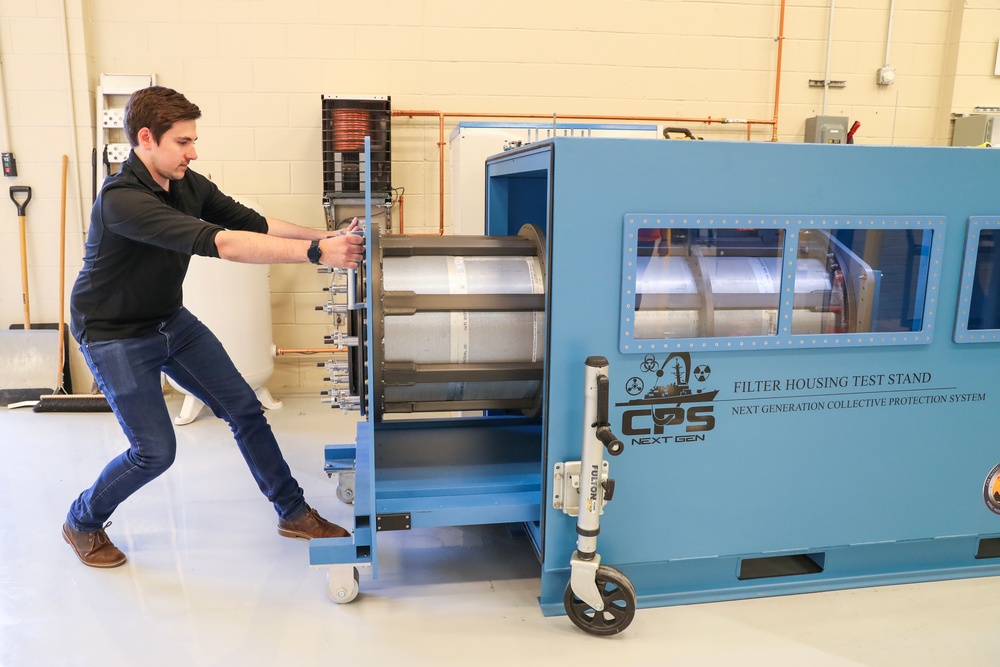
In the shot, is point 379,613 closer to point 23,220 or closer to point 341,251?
point 341,251

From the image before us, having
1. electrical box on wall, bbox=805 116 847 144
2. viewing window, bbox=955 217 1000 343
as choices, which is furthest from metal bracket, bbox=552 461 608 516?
electrical box on wall, bbox=805 116 847 144

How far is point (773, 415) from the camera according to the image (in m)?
2.03

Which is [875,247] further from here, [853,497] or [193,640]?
[193,640]

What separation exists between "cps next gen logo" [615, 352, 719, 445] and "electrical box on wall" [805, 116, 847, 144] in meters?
3.11

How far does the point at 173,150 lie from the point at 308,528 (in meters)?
1.30

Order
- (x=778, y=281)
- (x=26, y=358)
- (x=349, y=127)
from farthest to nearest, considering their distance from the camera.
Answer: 1. (x=26, y=358)
2. (x=349, y=127)
3. (x=778, y=281)

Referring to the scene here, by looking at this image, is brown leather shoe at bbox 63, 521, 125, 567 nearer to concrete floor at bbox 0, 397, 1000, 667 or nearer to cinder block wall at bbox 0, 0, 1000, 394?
concrete floor at bbox 0, 397, 1000, 667

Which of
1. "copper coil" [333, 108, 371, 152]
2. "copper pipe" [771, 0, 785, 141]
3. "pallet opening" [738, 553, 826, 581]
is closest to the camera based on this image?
"pallet opening" [738, 553, 826, 581]

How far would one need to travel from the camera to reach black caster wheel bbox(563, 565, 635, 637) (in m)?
1.90

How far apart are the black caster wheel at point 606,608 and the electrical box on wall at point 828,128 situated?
3.51 metres

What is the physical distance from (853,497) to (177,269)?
2.18 meters

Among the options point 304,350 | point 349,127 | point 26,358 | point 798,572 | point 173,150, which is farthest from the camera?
point 304,350

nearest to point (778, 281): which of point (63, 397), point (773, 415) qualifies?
point (773, 415)

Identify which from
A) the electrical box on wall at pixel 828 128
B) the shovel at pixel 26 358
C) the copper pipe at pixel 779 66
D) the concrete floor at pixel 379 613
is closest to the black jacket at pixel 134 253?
the concrete floor at pixel 379 613
